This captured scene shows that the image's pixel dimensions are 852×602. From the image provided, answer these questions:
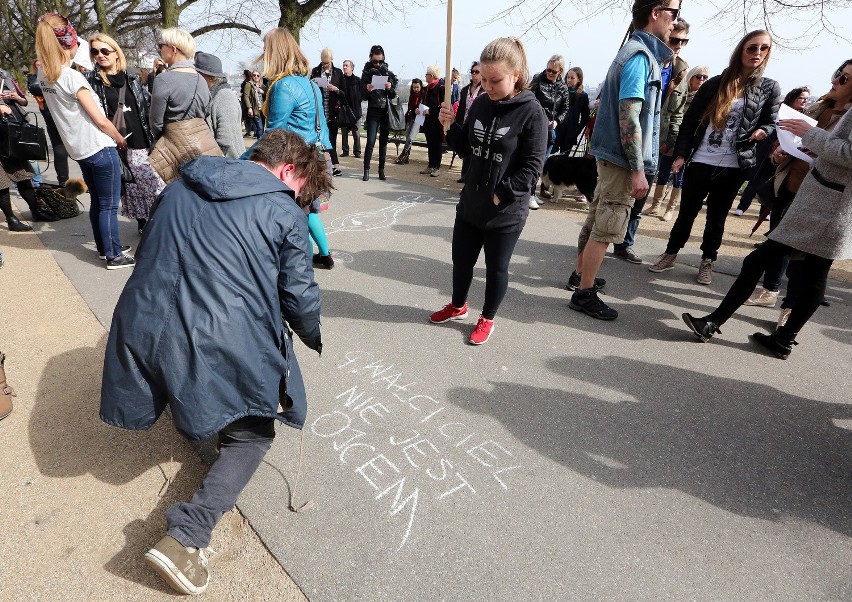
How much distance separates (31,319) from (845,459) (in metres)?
4.80

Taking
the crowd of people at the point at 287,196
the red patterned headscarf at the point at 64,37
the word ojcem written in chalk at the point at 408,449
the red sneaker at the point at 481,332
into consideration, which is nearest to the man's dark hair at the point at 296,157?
the crowd of people at the point at 287,196

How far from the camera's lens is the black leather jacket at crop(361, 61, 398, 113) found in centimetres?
787

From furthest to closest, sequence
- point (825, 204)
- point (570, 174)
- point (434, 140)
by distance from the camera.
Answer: point (434, 140)
point (570, 174)
point (825, 204)

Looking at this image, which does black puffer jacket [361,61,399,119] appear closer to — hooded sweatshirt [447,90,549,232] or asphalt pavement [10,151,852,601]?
asphalt pavement [10,151,852,601]

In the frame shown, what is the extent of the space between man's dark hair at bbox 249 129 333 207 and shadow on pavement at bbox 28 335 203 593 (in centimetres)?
129

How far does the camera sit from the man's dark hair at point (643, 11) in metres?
3.12

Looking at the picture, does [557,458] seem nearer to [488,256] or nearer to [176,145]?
[488,256]

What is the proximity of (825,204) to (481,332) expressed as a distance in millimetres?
2104

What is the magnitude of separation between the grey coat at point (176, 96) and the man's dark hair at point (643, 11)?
313cm

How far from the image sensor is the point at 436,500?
6.65 feet

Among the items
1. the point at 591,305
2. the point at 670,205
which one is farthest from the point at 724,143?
the point at 670,205

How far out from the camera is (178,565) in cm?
156

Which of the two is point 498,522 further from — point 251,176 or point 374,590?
point 251,176

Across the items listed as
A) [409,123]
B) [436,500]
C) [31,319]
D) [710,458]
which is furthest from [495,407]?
[409,123]
